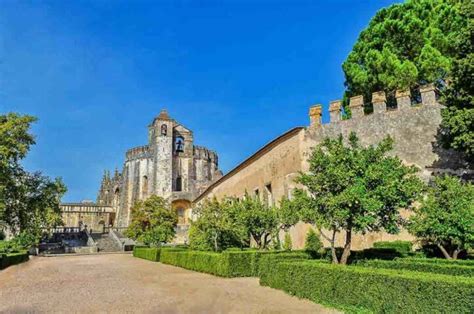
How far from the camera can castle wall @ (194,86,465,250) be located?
56.6 ft

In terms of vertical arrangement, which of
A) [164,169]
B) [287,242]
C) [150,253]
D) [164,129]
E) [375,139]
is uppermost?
[164,129]

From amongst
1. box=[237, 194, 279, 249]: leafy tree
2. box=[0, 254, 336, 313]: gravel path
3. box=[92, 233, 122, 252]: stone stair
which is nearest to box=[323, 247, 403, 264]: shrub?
box=[237, 194, 279, 249]: leafy tree

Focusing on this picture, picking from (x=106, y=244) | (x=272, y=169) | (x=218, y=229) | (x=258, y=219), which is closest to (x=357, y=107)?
(x=272, y=169)

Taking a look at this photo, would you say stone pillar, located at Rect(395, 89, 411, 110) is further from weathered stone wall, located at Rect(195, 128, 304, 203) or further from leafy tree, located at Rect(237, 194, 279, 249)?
leafy tree, located at Rect(237, 194, 279, 249)

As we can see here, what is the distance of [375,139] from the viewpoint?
1880 centimetres

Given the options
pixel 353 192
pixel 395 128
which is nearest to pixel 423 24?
pixel 395 128

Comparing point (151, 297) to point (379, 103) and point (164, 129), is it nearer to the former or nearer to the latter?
point (379, 103)

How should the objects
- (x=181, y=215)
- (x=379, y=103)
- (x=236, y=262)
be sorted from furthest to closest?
(x=181, y=215), (x=379, y=103), (x=236, y=262)

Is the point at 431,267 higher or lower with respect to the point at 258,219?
lower

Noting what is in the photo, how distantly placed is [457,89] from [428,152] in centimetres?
365

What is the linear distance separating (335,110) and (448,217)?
9.59 meters

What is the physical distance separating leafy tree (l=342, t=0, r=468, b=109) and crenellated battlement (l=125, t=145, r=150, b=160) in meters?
40.6

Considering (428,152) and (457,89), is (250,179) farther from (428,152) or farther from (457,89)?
(457,89)

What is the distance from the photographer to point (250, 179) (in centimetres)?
2641
